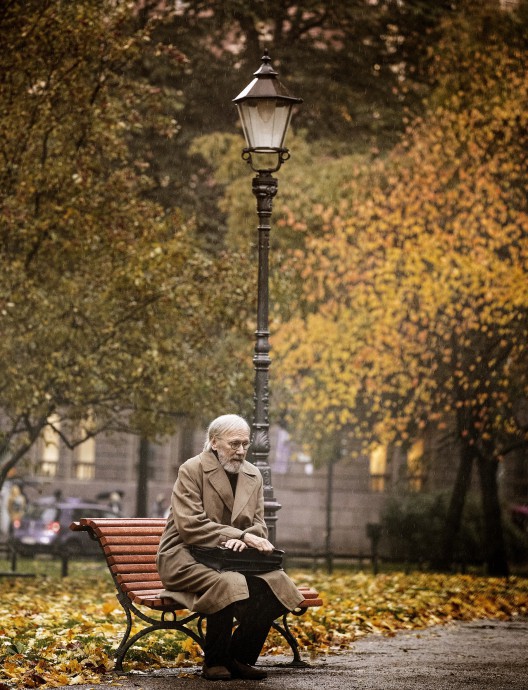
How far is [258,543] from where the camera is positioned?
8461 mm

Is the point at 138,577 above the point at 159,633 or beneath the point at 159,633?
above

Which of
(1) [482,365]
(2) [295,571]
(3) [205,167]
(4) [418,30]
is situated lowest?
(2) [295,571]

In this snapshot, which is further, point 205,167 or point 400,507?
point 400,507

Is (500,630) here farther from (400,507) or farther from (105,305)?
(400,507)

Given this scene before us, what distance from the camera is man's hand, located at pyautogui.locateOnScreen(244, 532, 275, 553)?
27.7 ft

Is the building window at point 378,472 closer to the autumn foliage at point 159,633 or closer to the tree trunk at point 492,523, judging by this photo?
the tree trunk at point 492,523

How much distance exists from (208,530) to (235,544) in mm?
192

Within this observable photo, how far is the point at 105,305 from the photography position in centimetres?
1855

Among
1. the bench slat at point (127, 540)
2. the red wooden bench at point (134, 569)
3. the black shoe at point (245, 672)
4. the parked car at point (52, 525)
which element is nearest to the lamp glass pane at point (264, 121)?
the red wooden bench at point (134, 569)

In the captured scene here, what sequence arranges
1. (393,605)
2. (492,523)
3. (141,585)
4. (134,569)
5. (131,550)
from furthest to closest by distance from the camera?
(492,523)
(393,605)
(131,550)
(134,569)
(141,585)

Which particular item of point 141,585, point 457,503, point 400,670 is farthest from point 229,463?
point 457,503

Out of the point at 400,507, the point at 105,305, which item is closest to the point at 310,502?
the point at 400,507

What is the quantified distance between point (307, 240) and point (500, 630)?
13.2 metres

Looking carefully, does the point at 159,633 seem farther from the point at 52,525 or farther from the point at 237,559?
the point at 52,525
